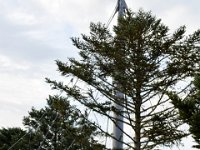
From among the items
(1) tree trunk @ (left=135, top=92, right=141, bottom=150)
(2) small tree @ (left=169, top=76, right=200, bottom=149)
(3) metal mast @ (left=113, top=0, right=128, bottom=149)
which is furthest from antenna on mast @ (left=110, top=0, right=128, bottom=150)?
(2) small tree @ (left=169, top=76, right=200, bottom=149)

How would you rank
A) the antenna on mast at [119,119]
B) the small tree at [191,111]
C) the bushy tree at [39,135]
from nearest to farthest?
1. the small tree at [191,111]
2. the antenna on mast at [119,119]
3. the bushy tree at [39,135]

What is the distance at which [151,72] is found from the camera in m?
22.9

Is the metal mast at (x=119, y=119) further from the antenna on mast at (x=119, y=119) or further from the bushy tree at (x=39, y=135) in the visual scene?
the bushy tree at (x=39, y=135)

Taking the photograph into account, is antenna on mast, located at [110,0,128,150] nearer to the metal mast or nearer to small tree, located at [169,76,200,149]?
the metal mast

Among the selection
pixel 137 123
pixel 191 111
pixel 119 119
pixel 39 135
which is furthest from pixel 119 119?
pixel 39 135

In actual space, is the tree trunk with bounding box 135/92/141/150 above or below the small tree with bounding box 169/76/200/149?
above

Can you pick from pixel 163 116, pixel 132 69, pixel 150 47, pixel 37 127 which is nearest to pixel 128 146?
pixel 163 116

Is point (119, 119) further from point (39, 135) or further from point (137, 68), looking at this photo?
point (39, 135)

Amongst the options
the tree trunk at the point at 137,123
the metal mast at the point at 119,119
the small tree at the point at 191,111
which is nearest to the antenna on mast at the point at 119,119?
the metal mast at the point at 119,119

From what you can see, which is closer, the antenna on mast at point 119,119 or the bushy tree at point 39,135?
the antenna on mast at point 119,119

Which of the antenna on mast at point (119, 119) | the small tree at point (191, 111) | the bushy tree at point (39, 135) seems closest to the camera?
the small tree at point (191, 111)

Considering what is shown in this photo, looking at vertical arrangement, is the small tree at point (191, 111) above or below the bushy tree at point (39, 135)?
below

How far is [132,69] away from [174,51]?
2.60 meters

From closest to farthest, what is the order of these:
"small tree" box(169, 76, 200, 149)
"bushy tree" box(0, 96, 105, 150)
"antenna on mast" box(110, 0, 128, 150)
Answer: "small tree" box(169, 76, 200, 149), "antenna on mast" box(110, 0, 128, 150), "bushy tree" box(0, 96, 105, 150)
